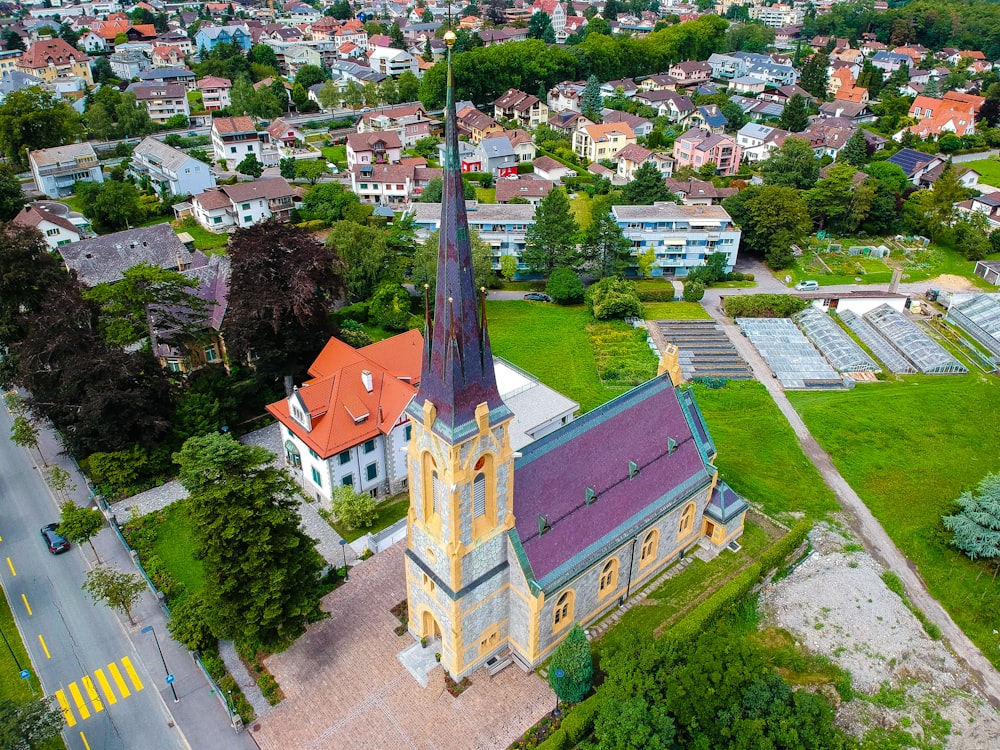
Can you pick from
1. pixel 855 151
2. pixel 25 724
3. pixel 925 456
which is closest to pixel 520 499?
pixel 25 724

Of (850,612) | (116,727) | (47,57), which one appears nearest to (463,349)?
(116,727)

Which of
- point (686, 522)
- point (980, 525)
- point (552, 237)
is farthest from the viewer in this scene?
point (552, 237)

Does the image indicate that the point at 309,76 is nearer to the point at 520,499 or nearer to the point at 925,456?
the point at 925,456

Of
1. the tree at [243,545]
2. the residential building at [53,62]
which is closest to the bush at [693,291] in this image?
the tree at [243,545]

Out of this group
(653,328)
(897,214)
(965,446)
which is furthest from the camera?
(897,214)

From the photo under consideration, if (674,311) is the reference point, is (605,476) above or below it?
above

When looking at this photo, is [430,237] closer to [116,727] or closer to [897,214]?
[116,727]
